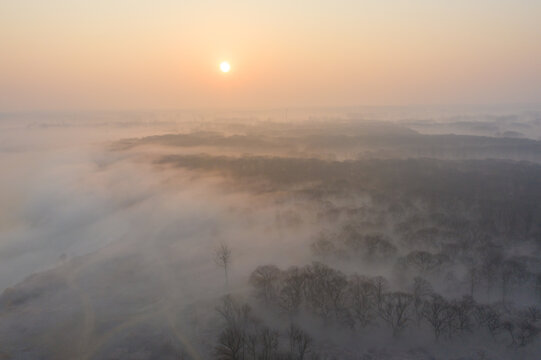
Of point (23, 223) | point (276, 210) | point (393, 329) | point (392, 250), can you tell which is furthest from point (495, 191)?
point (23, 223)

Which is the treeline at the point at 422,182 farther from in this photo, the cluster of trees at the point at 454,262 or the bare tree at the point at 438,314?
the bare tree at the point at 438,314

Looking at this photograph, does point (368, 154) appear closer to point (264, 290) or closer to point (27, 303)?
point (264, 290)

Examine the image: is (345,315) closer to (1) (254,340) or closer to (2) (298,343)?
(2) (298,343)

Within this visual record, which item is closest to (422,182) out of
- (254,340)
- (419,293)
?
(419,293)

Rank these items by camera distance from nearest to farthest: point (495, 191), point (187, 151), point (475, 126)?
point (495, 191)
point (187, 151)
point (475, 126)

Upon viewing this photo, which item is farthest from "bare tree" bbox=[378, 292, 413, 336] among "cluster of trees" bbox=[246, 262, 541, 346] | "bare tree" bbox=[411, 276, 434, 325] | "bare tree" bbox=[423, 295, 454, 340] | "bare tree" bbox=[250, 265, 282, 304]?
"bare tree" bbox=[250, 265, 282, 304]

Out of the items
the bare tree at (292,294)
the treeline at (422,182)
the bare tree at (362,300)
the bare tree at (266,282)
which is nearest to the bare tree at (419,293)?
the bare tree at (362,300)

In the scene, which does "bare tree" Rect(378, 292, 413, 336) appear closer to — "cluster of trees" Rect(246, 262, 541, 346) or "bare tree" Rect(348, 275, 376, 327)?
"cluster of trees" Rect(246, 262, 541, 346)
